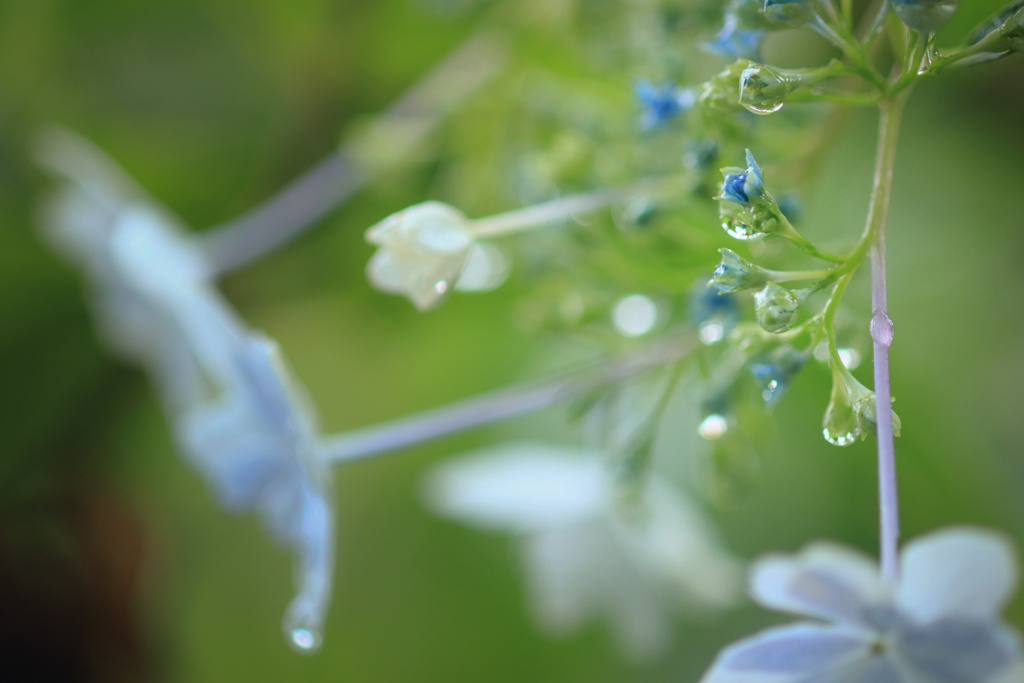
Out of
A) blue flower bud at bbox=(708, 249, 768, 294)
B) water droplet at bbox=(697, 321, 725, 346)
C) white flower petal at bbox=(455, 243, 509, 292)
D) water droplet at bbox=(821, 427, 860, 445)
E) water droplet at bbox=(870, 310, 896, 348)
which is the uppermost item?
white flower petal at bbox=(455, 243, 509, 292)

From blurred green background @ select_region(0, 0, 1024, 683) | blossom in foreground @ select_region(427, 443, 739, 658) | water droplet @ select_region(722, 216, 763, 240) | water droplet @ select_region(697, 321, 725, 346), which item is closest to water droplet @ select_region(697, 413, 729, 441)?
water droplet @ select_region(697, 321, 725, 346)

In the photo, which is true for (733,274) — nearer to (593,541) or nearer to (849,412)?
(849,412)

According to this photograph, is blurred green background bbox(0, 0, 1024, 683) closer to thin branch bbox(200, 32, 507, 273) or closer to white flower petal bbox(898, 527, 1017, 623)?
thin branch bbox(200, 32, 507, 273)

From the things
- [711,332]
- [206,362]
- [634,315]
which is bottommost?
[711,332]

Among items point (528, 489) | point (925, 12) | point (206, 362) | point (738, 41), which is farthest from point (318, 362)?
point (925, 12)

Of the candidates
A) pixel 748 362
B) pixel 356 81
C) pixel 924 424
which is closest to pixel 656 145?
pixel 748 362

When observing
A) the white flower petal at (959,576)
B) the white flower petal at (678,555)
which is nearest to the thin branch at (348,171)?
the white flower petal at (678,555)

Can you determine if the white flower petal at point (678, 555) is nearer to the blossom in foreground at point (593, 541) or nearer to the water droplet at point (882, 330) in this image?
the blossom in foreground at point (593, 541)
